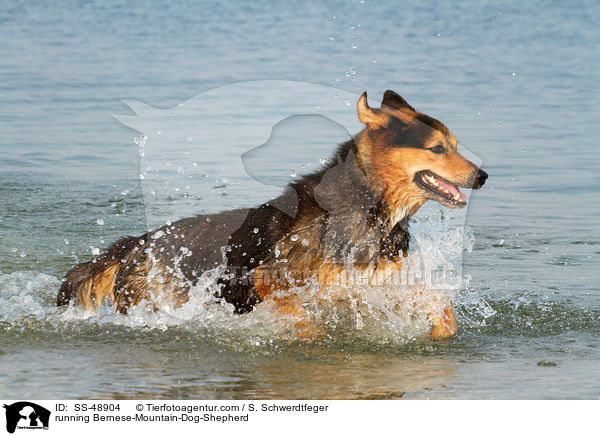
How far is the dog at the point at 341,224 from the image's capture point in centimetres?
642

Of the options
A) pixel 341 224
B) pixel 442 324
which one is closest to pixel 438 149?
pixel 341 224

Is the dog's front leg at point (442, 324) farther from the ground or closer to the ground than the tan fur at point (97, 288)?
closer to the ground

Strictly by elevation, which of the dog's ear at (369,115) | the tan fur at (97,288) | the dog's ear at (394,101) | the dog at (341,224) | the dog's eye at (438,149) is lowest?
the tan fur at (97,288)

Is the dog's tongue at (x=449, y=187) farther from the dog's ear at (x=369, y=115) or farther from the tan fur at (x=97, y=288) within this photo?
the tan fur at (x=97, y=288)

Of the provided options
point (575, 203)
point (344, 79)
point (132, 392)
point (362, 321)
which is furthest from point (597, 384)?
point (344, 79)

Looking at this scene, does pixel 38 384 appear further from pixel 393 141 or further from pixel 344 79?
pixel 344 79

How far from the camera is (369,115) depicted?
641 cm

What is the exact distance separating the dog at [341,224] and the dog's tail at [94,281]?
0.73 feet

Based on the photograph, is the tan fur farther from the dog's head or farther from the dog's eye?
the dog's eye
